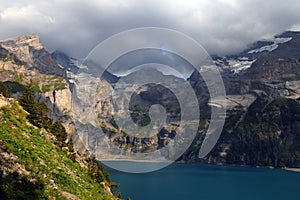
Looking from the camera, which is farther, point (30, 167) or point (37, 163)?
point (37, 163)

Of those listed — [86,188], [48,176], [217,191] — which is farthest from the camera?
[217,191]

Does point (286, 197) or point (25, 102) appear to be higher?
point (25, 102)

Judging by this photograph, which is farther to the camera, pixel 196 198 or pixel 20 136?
pixel 196 198

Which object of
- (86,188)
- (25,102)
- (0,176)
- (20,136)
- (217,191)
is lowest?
(217,191)

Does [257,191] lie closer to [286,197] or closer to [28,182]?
[286,197]

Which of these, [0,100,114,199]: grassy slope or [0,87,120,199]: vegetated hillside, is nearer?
[0,87,120,199]: vegetated hillside

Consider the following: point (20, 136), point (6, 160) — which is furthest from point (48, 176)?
point (20, 136)

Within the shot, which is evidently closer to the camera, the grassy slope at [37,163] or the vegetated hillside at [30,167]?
the vegetated hillside at [30,167]

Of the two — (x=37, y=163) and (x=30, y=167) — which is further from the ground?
(x=37, y=163)
